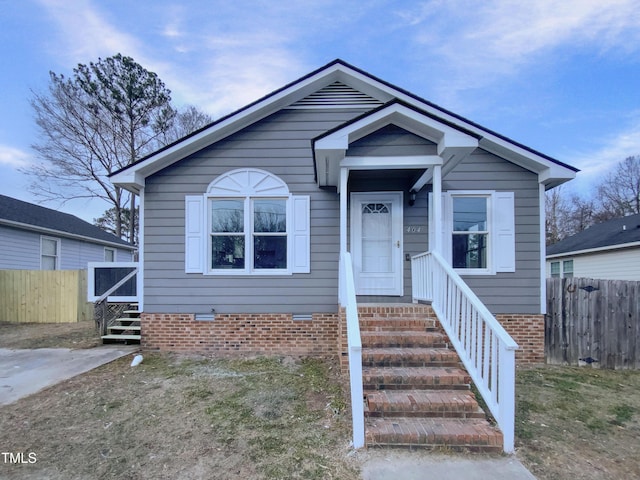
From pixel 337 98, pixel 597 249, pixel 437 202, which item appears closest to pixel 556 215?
pixel 597 249

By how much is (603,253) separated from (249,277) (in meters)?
13.7

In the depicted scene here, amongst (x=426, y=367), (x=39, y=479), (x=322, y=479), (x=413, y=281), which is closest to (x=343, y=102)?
(x=413, y=281)

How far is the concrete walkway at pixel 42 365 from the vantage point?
183 inches

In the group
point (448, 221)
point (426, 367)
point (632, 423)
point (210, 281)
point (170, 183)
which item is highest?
point (170, 183)

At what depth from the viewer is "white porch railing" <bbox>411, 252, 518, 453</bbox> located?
3.10 metres

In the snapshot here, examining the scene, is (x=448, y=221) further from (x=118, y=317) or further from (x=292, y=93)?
(x=118, y=317)

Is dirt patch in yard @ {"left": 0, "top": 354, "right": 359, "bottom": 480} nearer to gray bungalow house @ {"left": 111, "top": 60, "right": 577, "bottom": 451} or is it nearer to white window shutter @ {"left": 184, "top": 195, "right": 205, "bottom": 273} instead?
gray bungalow house @ {"left": 111, "top": 60, "right": 577, "bottom": 451}

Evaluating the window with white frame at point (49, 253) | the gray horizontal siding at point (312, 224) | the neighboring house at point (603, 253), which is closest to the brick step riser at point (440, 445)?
the gray horizontal siding at point (312, 224)

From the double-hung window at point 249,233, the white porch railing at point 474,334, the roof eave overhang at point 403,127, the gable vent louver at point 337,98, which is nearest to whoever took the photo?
the white porch railing at point 474,334

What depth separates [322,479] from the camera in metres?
2.62

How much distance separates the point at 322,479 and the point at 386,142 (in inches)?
168

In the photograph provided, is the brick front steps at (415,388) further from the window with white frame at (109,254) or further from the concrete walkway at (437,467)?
the window with white frame at (109,254)

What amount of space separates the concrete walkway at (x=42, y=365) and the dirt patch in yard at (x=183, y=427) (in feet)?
1.09

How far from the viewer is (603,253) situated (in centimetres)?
1277
